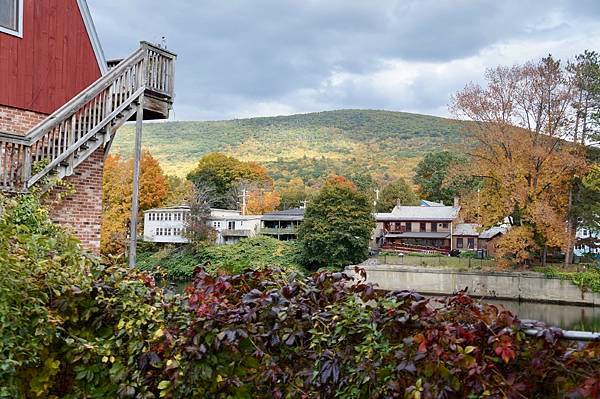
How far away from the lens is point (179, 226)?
44.6m

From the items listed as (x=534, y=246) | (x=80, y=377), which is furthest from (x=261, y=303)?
(x=534, y=246)

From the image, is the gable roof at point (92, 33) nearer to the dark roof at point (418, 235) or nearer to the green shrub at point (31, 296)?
the green shrub at point (31, 296)

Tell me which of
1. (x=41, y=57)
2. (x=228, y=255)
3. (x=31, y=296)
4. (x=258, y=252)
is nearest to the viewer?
(x=31, y=296)

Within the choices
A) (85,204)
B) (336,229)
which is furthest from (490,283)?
(85,204)

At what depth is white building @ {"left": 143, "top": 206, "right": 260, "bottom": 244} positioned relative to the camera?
147 ft

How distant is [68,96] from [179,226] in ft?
114

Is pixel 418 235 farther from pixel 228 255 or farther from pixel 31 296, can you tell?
pixel 31 296

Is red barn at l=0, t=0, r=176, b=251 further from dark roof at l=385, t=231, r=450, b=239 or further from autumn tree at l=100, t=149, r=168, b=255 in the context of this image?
dark roof at l=385, t=231, r=450, b=239

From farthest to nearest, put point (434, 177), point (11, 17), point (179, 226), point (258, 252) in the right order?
point (434, 177) → point (179, 226) → point (258, 252) → point (11, 17)

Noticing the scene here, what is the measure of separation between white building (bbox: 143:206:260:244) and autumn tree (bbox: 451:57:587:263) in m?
21.0

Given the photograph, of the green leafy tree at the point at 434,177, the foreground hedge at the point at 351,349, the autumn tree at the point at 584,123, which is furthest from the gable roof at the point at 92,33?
the green leafy tree at the point at 434,177

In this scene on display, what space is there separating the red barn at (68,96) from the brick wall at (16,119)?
0.02 m

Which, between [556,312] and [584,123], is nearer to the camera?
[556,312]

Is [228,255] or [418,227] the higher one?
[418,227]
